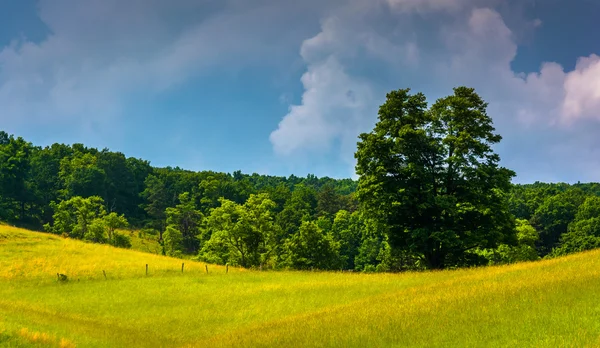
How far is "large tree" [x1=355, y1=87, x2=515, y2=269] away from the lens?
34.3 m

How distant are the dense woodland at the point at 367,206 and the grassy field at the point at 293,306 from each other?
25.3 feet

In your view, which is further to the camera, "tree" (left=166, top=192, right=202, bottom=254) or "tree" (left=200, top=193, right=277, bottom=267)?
"tree" (left=166, top=192, right=202, bottom=254)

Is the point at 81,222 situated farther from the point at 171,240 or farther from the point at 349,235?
the point at 349,235

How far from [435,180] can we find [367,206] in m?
6.66

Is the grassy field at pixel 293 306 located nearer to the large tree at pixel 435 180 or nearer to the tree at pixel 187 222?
the large tree at pixel 435 180

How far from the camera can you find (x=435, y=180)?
3666 centimetres

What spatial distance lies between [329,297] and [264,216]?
1982 inches

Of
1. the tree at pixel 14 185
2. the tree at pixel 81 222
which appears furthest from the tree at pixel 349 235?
the tree at pixel 14 185

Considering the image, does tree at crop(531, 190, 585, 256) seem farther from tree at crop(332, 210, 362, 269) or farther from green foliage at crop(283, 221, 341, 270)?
green foliage at crop(283, 221, 341, 270)

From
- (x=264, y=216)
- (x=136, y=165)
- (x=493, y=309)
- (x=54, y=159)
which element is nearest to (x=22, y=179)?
(x=54, y=159)

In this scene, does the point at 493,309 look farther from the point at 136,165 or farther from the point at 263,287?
the point at 136,165

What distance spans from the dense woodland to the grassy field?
7.73 meters

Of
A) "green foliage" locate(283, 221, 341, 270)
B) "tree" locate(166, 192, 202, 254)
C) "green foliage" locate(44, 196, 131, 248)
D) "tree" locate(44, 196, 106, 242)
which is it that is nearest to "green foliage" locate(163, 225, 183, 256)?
"green foliage" locate(44, 196, 131, 248)

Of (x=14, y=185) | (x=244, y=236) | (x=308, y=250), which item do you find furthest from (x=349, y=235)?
(x=14, y=185)
